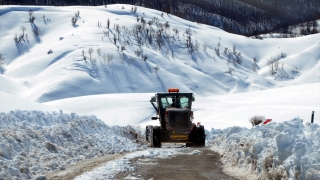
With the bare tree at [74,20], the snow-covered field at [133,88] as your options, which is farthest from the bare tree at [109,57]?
the bare tree at [74,20]

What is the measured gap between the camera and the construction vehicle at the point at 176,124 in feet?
62.5

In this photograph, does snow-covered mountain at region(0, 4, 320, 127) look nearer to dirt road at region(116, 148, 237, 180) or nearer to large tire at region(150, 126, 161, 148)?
large tire at region(150, 126, 161, 148)

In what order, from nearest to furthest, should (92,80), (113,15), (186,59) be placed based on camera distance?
(92,80), (186,59), (113,15)

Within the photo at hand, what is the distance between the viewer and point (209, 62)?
109m

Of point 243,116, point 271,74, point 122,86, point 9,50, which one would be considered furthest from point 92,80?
point 271,74

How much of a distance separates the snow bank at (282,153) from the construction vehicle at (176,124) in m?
8.43

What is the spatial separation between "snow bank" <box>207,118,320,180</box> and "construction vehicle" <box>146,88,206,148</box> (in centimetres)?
843

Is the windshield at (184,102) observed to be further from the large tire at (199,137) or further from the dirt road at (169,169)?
the dirt road at (169,169)

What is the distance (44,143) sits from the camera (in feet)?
39.6

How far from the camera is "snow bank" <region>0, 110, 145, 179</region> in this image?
377 inches

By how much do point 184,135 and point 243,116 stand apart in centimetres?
2262

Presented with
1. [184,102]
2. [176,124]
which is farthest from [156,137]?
[184,102]

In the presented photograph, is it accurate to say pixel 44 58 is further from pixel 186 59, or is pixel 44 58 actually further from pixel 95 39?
pixel 186 59

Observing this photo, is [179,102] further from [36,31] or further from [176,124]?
[36,31]
